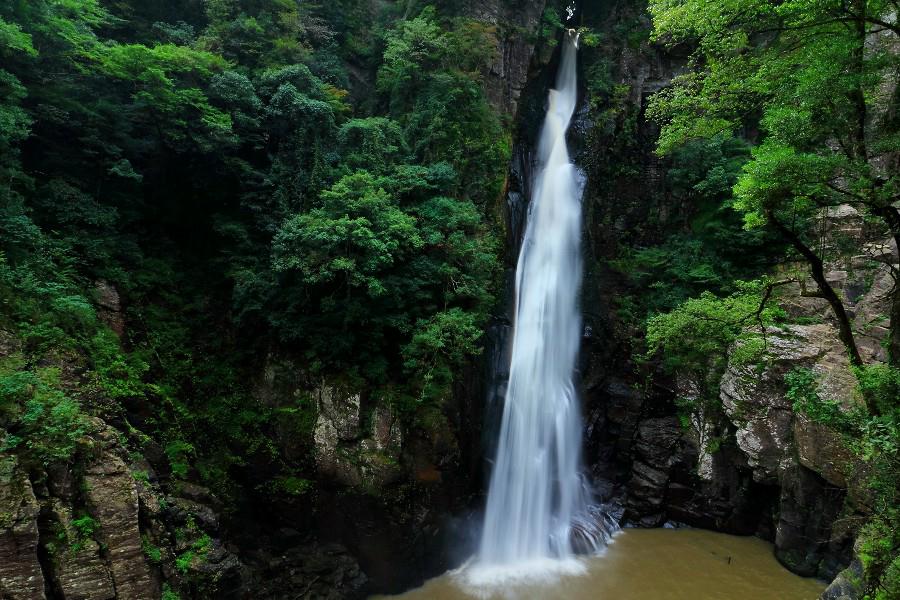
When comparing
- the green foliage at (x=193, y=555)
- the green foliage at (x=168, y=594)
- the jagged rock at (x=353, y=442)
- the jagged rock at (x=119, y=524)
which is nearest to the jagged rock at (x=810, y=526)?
the jagged rock at (x=353, y=442)

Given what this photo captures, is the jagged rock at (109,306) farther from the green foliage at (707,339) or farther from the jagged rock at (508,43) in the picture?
the jagged rock at (508,43)

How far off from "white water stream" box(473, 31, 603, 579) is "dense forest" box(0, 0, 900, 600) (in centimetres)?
114

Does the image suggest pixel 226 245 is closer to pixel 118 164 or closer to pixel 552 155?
pixel 118 164

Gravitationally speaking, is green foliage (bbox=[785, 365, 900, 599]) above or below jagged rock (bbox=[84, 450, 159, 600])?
above

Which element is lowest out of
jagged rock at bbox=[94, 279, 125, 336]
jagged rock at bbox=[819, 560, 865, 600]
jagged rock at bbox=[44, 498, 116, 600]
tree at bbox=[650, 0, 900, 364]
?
jagged rock at bbox=[44, 498, 116, 600]

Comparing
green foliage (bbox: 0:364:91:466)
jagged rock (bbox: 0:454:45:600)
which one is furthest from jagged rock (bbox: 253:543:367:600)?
green foliage (bbox: 0:364:91:466)

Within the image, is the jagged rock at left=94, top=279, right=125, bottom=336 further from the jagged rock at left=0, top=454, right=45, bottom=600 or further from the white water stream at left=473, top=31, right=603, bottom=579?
the white water stream at left=473, top=31, right=603, bottom=579

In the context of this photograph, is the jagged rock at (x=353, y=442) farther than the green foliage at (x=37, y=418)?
Yes

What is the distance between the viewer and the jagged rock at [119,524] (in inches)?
286

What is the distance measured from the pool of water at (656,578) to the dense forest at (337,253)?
2116mm

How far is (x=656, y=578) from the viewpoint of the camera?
36.1 feet

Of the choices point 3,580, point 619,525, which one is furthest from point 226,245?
point 619,525

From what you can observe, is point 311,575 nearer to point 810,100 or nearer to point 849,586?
point 849,586

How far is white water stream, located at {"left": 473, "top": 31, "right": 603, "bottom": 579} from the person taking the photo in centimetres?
1250
